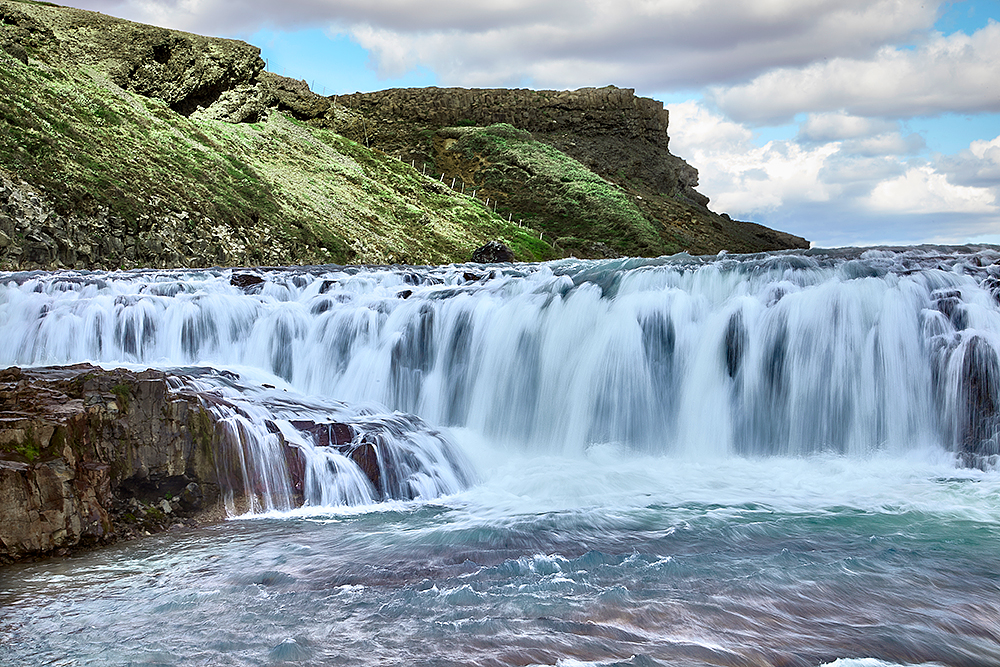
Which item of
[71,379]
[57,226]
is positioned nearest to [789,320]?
[71,379]

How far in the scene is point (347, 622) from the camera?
529 cm

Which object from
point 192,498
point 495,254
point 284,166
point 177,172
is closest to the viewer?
point 192,498

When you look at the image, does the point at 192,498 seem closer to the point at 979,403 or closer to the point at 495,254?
the point at 979,403

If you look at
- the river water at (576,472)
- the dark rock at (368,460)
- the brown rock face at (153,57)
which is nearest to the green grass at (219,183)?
the brown rock face at (153,57)

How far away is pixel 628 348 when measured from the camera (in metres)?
12.4

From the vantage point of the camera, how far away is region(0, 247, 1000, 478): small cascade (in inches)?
409

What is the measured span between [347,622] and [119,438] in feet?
12.4

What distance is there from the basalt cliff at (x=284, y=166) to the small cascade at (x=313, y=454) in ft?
56.8

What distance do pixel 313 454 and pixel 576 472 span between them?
3399mm

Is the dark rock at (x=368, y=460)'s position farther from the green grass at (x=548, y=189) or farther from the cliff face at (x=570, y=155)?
the green grass at (x=548, y=189)

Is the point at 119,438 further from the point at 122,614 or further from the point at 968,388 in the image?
the point at 968,388

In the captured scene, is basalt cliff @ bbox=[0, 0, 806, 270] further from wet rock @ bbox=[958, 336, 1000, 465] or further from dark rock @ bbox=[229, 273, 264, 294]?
wet rock @ bbox=[958, 336, 1000, 465]

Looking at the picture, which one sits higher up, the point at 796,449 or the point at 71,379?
the point at 71,379

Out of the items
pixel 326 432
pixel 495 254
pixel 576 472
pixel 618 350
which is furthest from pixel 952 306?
pixel 495 254
